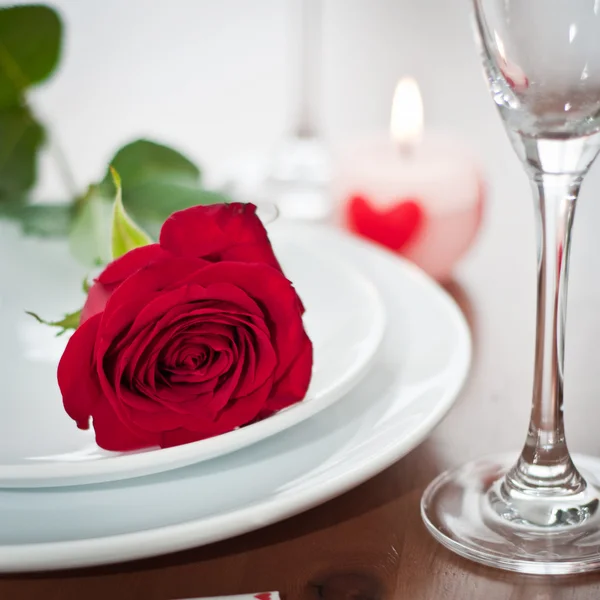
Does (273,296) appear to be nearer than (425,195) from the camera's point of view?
Yes

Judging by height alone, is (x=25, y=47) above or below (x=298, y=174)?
above

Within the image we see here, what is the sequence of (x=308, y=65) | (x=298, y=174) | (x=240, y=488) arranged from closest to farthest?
(x=240, y=488), (x=298, y=174), (x=308, y=65)

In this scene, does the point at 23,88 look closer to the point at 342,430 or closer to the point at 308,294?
the point at 308,294

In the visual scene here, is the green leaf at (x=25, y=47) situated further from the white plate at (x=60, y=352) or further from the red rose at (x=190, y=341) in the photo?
the red rose at (x=190, y=341)

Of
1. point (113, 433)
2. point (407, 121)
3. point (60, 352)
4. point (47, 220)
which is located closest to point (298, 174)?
point (407, 121)

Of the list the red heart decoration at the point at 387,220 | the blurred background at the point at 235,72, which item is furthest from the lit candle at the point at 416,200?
the blurred background at the point at 235,72

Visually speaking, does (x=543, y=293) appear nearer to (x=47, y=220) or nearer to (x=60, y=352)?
(x=60, y=352)

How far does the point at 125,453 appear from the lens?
0.33m

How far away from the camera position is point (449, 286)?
0.60 meters

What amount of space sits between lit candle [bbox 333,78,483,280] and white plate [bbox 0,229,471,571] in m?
0.19

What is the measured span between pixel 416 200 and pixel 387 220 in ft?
0.07

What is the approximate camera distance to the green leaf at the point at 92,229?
0.49 m

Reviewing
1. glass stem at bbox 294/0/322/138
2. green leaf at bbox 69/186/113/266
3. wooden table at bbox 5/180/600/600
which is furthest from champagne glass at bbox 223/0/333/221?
wooden table at bbox 5/180/600/600

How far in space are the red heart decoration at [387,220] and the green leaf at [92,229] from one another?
0.57ft
